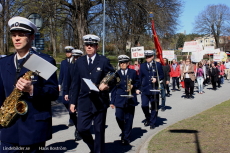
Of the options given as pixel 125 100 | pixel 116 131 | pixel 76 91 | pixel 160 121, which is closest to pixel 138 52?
pixel 160 121

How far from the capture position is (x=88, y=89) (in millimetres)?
4766

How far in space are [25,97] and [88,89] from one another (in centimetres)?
181

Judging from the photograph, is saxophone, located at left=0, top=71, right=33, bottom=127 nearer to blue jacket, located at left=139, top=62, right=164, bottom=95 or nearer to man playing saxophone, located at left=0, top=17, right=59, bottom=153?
man playing saxophone, located at left=0, top=17, right=59, bottom=153

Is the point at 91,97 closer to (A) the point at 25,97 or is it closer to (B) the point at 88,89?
(B) the point at 88,89

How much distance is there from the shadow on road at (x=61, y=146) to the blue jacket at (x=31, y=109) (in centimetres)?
287

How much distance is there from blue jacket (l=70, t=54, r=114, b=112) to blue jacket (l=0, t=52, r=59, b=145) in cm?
151

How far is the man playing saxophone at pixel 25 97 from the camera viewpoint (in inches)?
120

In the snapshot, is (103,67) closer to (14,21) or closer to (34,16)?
(14,21)

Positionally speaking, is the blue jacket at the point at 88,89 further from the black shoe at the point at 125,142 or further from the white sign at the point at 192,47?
the white sign at the point at 192,47

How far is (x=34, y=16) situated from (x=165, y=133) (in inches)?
393

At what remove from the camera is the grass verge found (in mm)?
5609

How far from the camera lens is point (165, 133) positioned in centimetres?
684

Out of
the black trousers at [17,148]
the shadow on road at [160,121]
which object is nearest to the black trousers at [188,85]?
the shadow on road at [160,121]

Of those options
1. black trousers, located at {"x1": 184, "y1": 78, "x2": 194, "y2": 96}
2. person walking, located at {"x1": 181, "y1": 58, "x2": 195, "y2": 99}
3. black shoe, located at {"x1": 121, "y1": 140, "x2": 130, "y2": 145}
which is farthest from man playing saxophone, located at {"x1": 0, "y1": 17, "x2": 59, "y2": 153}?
black trousers, located at {"x1": 184, "y1": 78, "x2": 194, "y2": 96}
